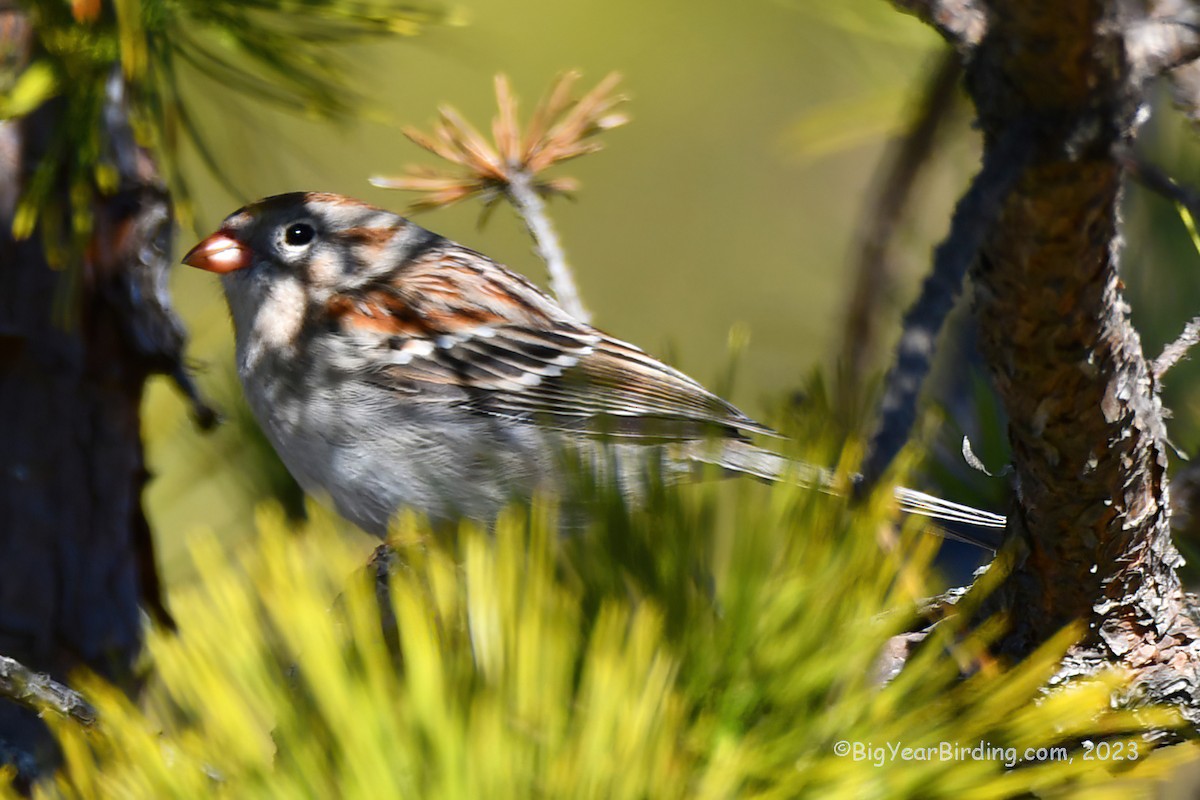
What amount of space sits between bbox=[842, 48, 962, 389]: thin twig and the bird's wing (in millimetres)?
192

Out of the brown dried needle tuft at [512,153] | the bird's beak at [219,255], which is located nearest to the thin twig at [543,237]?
the brown dried needle tuft at [512,153]

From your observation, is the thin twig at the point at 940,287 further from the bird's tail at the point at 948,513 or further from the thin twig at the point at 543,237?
the thin twig at the point at 543,237

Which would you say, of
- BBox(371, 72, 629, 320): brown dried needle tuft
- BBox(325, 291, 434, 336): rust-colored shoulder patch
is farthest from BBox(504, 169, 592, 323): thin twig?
BBox(325, 291, 434, 336): rust-colored shoulder patch

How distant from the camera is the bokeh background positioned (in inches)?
63.1

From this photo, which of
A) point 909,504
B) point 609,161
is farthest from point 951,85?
point 609,161

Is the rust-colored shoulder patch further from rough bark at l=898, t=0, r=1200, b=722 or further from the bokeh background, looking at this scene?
rough bark at l=898, t=0, r=1200, b=722

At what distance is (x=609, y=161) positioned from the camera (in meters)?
2.60

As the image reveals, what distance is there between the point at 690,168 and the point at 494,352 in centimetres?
131

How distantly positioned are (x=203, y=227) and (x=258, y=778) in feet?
2.47

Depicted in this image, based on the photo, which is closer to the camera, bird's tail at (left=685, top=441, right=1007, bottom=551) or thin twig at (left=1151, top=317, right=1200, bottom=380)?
thin twig at (left=1151, top=317, right=1200, bottom=380)

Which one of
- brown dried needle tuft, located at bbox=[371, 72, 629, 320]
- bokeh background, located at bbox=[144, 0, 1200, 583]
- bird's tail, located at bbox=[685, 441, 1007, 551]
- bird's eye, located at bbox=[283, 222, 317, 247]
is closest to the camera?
bird's tail, located at bbox=[685, 441, 1007, 551]

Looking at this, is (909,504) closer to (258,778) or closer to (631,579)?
(631,579)

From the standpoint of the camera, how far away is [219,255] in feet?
4.60

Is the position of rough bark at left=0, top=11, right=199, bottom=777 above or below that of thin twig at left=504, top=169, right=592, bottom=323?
below
